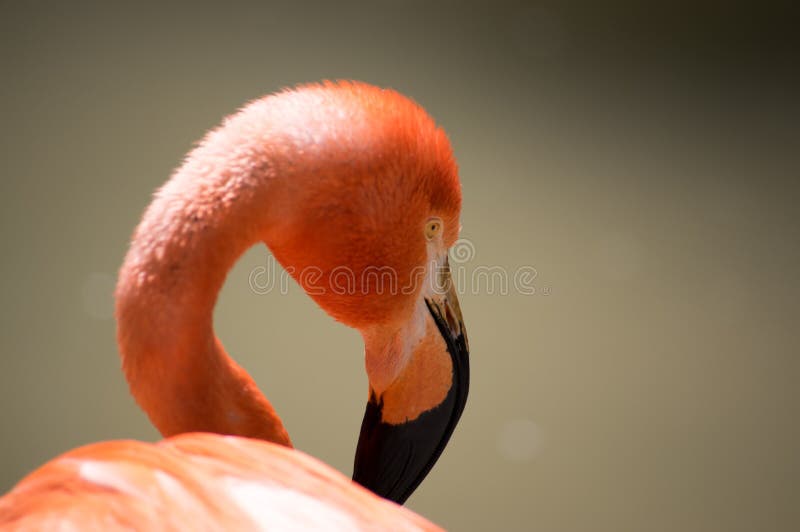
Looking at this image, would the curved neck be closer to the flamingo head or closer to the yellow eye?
the flamingo head

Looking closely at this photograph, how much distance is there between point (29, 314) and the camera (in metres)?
1.70

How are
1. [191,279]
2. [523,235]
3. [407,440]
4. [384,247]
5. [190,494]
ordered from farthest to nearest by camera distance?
[523,235]
[407,440]
[384,247]
[191,279]
[190,494]

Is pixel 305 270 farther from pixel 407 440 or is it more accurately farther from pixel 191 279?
pixel 407 440

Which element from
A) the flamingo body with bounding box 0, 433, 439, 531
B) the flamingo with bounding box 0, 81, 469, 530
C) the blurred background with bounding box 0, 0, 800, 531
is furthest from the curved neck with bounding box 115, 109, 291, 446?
the blurred background with bounding box 0, 0, 800, 531

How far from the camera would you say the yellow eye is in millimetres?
1012

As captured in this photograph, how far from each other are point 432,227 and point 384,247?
0.10 metres

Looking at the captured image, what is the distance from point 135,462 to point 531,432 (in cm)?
149

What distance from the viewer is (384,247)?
95cm

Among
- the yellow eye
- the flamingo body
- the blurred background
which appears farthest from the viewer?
the blurred background

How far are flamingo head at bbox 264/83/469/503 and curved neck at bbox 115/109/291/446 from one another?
1.8 inches

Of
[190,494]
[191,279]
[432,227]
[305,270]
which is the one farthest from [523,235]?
[190,494]

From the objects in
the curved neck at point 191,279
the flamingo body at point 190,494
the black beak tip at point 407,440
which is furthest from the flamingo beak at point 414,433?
the flamingo body at point 190,494

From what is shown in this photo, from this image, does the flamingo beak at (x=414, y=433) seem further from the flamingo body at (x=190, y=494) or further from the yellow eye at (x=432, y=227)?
the flamingo body at (x=190, y=494)

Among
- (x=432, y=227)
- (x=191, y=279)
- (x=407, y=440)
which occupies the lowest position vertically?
(x=407, y=440)
